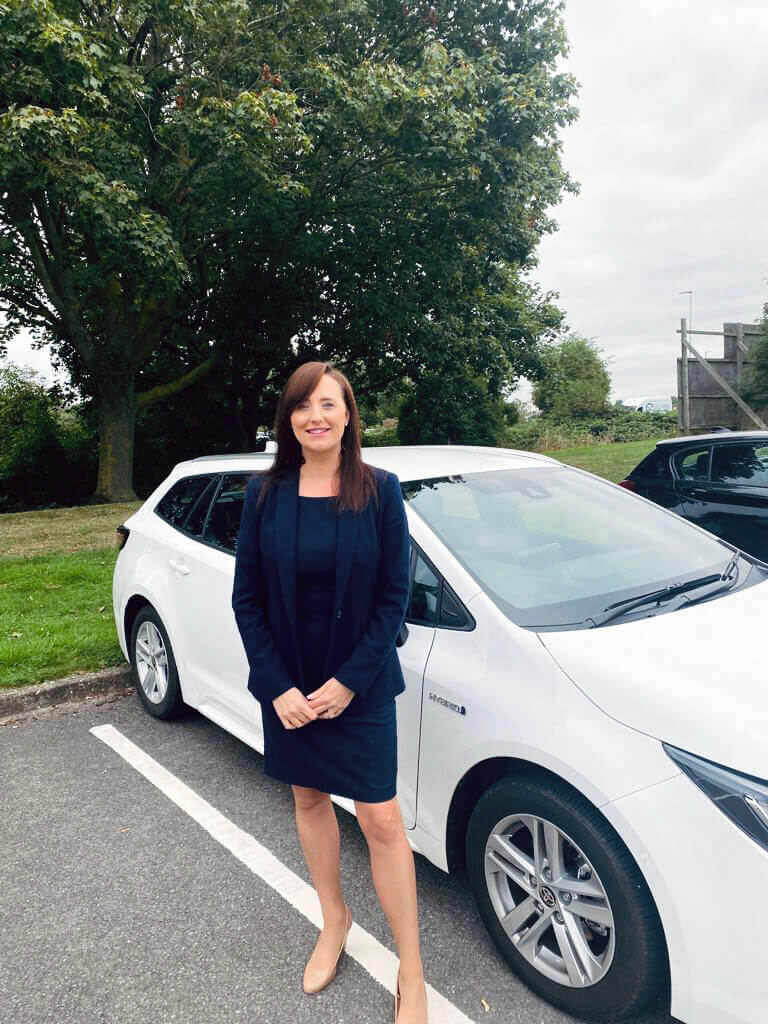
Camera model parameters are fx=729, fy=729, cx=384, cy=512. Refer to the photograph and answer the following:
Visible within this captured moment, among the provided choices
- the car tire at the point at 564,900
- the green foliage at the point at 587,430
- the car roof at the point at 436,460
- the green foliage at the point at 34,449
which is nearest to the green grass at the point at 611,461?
the green foliage at the point at 587,430

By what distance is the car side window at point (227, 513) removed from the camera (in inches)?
147

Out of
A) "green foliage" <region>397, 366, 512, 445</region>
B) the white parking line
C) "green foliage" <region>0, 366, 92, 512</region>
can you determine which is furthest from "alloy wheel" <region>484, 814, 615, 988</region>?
"green foliage" <region>0, 366, 92, 512</region>

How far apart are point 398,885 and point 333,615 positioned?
0.81m

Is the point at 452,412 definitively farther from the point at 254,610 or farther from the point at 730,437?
the point at 254,610

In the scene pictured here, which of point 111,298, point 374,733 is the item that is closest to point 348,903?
point 374,733

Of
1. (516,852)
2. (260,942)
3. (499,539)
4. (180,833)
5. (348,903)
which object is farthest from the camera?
(180,833)

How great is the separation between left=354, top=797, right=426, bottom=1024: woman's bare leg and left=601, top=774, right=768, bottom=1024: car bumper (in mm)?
628

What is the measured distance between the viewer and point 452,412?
2158 centimetres

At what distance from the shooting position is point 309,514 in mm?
2041

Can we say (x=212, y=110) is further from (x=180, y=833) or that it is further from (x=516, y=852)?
(x=516, y=852)

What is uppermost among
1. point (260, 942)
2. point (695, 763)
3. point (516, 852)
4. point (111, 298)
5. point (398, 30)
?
point (398, 30)

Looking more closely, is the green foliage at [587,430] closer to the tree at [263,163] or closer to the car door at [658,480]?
the tree at [263,163]

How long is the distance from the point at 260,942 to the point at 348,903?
35cm

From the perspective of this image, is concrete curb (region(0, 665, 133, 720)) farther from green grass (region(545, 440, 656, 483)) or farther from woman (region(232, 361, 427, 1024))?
green grass (region(545, 440, 656, 483))
